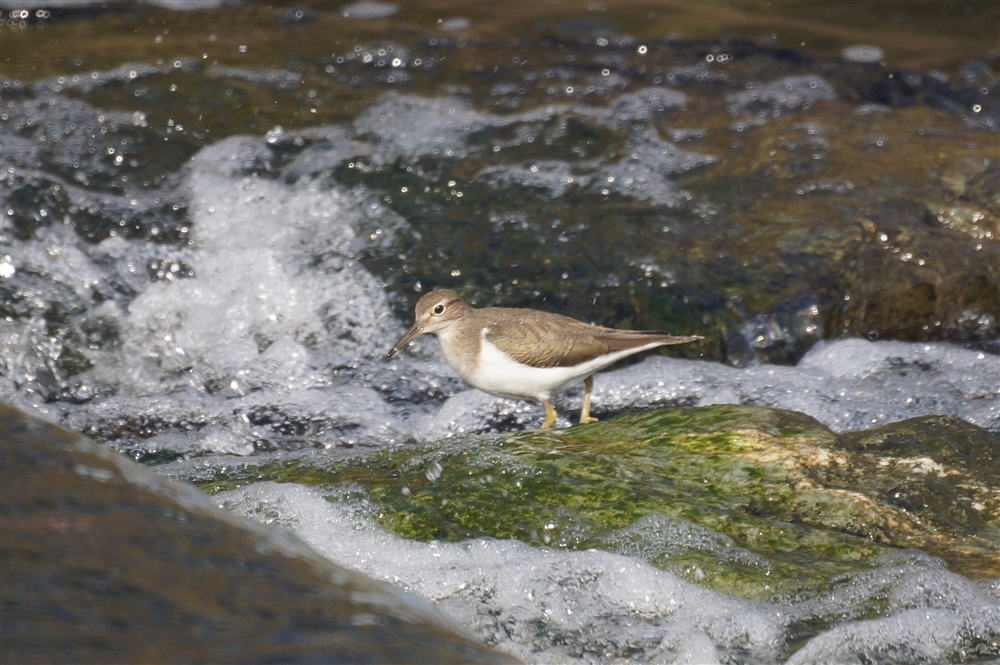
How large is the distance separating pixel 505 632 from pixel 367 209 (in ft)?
16.4

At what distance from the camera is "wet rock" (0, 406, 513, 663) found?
7.72 ft

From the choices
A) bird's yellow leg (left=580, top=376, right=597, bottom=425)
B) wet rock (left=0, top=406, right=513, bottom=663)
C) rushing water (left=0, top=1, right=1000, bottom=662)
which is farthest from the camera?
bird's yellow leg (left=580, top=376, right=597, bottom=425)

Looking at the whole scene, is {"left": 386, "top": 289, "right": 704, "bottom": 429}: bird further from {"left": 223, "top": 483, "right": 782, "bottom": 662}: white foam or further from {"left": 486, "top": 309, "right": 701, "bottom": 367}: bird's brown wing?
{"left": 223, "top": 483, "right": 782, "bottom": 662}: white foam

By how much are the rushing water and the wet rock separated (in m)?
1.26

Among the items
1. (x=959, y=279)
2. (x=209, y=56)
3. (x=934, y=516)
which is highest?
(x=209, y=56)

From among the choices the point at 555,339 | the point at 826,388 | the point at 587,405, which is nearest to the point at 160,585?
the point at 555,339

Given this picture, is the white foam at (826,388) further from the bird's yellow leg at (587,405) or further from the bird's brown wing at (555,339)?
the bird's brown wing at (555,339)

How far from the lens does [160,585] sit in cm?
252

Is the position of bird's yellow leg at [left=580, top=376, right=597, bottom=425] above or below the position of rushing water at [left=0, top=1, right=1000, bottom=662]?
below

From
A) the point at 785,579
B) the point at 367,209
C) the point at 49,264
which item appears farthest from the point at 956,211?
the point at 49,264

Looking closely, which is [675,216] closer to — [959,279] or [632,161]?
[632,161]

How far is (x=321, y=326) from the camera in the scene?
24.2ft

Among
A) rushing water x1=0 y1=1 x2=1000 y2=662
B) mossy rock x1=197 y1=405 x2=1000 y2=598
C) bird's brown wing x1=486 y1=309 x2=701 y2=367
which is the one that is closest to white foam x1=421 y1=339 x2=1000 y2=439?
rushing water x1=0 y1=1 x2=1000 y2=662

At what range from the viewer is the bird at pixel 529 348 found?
579cm
